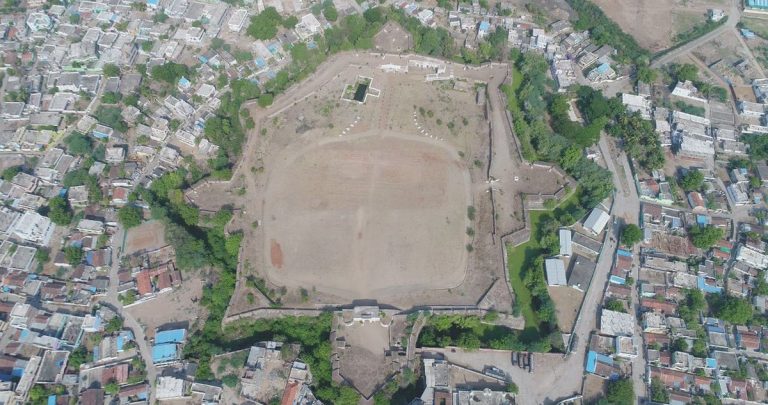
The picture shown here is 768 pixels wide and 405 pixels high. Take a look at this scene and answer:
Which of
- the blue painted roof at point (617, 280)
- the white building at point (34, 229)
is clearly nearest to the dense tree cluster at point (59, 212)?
the white building at point (34, 229)

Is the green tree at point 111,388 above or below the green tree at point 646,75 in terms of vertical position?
below

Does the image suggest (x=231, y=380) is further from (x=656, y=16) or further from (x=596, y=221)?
(x=656, y=16)

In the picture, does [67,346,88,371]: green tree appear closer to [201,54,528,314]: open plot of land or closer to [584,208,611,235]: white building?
[201,54,528,314]: open plot of land

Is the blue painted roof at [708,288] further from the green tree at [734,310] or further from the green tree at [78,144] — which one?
the green tree at [78,144]

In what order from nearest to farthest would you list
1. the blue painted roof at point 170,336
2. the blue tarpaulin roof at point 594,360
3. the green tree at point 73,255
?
1. the blue tarpaulin roof at point 594,360
2. the blue painted roof at point 170,336
3. the green tree at point 73,255

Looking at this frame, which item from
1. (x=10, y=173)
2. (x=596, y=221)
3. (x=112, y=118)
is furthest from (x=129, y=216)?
(x=596, y=221)
